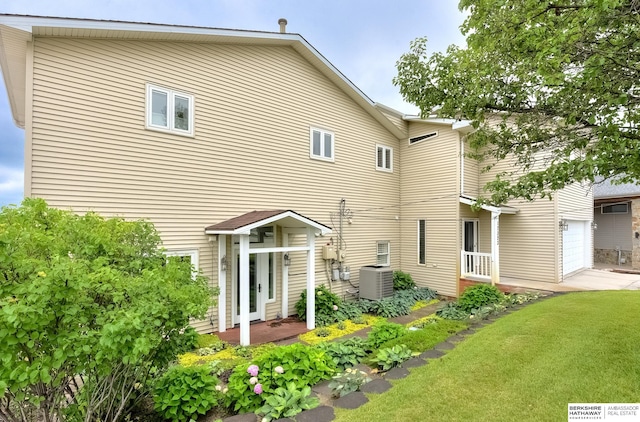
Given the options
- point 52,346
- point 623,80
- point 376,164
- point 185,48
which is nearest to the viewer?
point 52,346

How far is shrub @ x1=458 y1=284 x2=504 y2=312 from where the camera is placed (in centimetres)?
934

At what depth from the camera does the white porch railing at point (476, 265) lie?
1206 cm

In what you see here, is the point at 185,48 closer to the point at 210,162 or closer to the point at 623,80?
the point at 210,162

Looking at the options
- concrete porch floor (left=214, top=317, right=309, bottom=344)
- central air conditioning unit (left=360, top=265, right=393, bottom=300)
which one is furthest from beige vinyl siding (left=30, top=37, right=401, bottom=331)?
central air conditioning unit (left=360, top=265, right=393, bottom=300)

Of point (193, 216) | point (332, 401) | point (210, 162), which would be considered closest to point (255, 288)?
point (193, 216)

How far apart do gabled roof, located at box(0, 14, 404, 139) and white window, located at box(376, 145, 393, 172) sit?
3185 millimetres

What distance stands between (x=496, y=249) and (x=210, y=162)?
9730 millimetres

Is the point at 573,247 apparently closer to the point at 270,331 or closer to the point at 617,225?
the point at 617,225

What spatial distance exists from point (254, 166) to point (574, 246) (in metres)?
14.2

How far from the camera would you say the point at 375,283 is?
1143cm

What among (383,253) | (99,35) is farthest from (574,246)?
(99,35)

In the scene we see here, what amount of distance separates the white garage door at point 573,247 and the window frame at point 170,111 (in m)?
13.7

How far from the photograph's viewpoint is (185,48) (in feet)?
27.8

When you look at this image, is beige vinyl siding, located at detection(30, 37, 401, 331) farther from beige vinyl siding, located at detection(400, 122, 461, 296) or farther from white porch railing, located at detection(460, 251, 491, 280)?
white porch railing, located at detection(460, 251, 491, 280)
